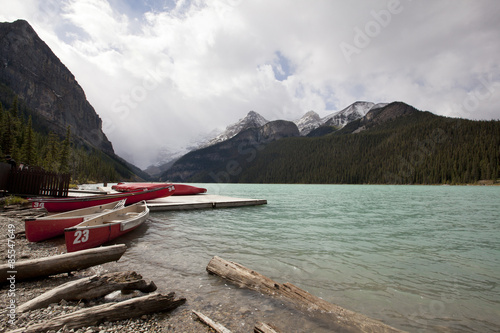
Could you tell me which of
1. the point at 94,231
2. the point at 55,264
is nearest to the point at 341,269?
the point at 55,264

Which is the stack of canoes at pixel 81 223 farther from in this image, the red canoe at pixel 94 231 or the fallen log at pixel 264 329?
the fallen log at pixel 264 329

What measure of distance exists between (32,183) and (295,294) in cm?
2367

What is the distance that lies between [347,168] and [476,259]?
19194cm

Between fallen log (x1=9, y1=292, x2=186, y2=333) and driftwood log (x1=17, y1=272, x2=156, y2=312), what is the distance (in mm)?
930

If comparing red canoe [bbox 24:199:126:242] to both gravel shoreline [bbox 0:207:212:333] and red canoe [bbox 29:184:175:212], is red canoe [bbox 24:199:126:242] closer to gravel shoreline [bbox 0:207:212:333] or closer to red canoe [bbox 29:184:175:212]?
gravel shoreline [bbox 0:207:212:333]

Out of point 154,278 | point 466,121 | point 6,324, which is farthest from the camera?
point 466,121

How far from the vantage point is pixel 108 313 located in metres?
4.18

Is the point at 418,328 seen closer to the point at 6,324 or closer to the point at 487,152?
the point at 6,324

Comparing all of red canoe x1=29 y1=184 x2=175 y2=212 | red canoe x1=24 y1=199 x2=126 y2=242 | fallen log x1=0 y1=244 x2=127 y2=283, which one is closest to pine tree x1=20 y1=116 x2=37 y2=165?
red canoe x1=29 y1=184 x2=175 y2=212

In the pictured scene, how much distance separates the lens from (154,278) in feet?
23.2

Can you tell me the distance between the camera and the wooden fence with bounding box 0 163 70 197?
19750 millimetres

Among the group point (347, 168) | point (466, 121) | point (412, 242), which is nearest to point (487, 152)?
point (466, 121)

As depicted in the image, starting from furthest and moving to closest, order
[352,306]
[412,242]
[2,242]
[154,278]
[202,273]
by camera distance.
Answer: [412,242] → [2,242] → [202,273] → [154,278] → [352,306]

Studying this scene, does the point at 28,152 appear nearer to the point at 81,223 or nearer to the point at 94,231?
the point at 81,223
